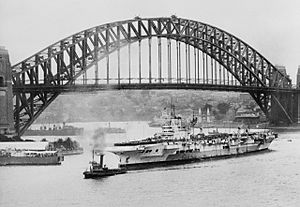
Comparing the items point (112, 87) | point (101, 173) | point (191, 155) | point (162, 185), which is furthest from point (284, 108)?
point (162, 185)

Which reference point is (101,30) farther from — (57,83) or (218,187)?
(218,187)

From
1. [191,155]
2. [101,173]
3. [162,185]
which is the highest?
[191,155]

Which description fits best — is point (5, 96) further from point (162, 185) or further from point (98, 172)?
point (162, 185)

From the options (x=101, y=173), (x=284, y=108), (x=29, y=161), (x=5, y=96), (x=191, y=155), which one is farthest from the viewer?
(x=284, y=108)

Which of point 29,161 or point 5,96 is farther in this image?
point 5,96

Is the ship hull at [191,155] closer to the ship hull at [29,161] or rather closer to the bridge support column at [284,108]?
the ship hull at [29,161]

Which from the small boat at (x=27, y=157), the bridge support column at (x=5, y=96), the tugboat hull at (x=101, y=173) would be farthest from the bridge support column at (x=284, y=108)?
the tugboat hull at (x=101, y=173)

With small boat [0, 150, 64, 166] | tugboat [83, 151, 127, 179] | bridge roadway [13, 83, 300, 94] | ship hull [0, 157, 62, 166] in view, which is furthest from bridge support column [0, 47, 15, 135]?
tugboat [83, 151, 127, 179]

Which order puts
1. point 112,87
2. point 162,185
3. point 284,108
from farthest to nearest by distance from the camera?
1. point 284,108
2. point 112,87
3. point 162,185
